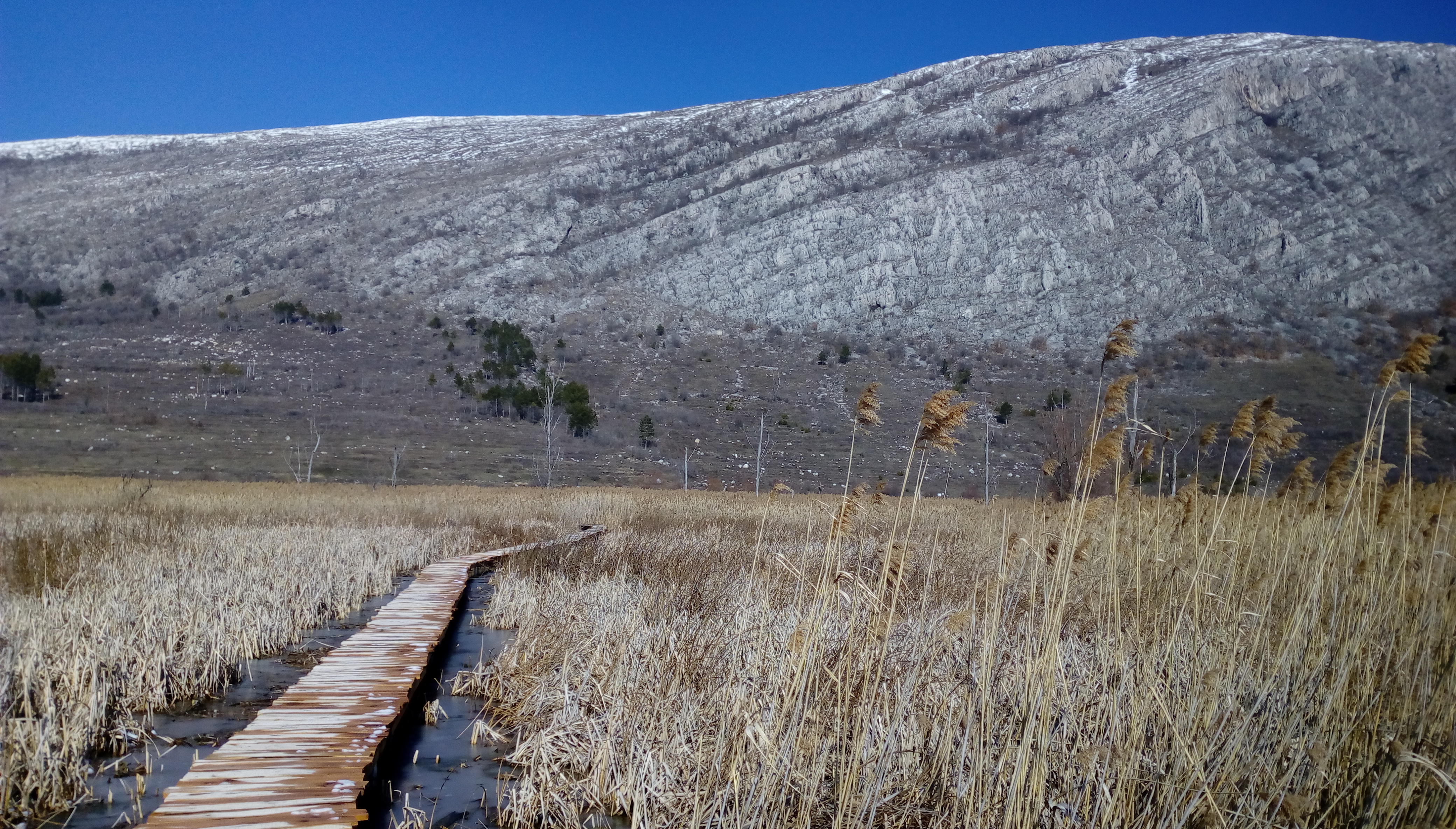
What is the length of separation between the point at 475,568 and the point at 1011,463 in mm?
29210

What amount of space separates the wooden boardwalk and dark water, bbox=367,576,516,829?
0.21 meters

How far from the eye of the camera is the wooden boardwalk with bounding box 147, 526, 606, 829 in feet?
12.3

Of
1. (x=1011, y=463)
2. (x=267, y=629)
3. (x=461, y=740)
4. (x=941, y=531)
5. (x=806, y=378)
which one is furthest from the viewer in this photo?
(x=806, y=378)

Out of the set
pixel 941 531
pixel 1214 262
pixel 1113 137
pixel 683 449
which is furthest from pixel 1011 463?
pixel 1113 137

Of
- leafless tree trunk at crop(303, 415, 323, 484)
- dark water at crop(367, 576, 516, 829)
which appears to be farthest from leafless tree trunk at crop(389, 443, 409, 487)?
dark water at crop(367, 576, 516, 829)

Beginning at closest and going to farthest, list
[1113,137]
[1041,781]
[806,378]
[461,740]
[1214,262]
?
[1041,781] → [461,740] → [806,378] → [1214,262] → [1113,137]

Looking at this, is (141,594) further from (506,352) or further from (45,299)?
(45,299)

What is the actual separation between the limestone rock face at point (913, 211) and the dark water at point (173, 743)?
5017 cm

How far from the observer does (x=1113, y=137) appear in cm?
6819

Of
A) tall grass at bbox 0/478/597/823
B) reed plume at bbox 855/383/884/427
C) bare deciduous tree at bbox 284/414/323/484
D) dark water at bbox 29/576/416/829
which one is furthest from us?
bare deciduous tree at bbox 284/414/323/484

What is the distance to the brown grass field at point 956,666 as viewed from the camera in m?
3.10

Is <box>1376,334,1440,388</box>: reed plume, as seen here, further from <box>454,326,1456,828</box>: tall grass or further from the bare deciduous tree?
the bare deciduous tree

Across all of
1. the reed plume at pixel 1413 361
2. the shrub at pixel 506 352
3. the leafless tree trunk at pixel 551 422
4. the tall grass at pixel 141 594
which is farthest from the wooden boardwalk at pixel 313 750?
the shrub at pixel 506 352

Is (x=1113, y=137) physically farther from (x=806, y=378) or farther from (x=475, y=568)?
(x=475, y=568)
